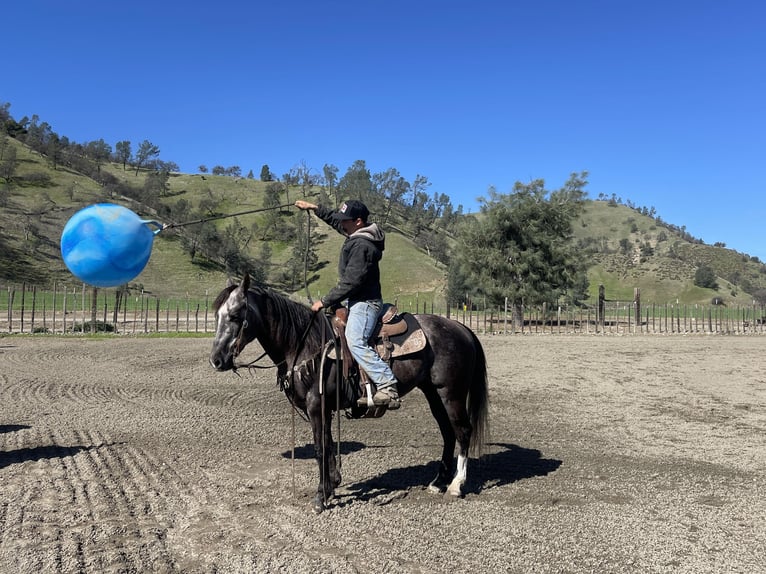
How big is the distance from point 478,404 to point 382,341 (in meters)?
1.41

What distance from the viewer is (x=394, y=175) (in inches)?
3688

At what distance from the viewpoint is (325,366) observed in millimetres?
4945

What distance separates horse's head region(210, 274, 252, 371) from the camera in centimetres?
454

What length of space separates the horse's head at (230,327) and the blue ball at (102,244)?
106 centimetres

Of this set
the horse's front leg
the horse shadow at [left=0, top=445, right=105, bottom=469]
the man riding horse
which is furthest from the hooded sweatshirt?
the horse shadow at [left=0, top=445, right=105, bottom=469]

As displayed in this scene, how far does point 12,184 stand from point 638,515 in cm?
7629

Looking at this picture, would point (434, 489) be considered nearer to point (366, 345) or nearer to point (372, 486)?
point (372, 486)

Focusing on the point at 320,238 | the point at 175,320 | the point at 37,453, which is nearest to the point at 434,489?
the point at 37,453

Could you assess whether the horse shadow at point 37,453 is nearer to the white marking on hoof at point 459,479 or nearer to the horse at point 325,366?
the horse at point 325,366

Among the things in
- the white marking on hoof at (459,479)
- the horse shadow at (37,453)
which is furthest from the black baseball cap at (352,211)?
the horse shadow at (37,453)

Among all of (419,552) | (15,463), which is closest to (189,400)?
(15,463)

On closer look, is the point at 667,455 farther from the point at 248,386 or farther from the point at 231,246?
the point at 231,246

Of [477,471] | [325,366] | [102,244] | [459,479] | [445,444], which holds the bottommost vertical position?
[477,471]

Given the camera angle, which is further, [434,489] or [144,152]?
[144,152]
